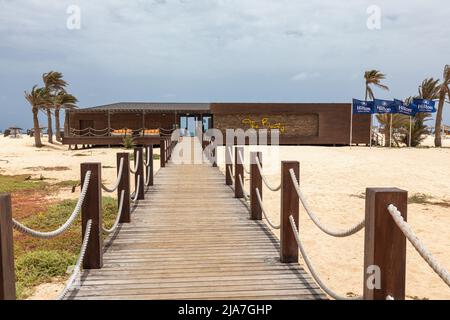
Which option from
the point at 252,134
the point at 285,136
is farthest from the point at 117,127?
the point at 285,136

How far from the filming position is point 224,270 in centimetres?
489

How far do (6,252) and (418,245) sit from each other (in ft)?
8.32

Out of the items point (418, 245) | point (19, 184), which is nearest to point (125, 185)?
point (418, 245)

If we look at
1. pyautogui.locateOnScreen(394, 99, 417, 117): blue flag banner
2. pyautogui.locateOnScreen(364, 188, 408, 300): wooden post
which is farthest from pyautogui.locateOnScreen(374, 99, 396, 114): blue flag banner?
pyautogui.locateOnScreen(364, 188, 408, 300): wooden post

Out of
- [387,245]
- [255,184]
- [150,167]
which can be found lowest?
[150,167]

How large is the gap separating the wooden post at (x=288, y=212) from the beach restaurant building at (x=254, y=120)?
31166 millimetres

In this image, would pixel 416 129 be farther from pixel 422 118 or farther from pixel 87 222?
pixel 87 222

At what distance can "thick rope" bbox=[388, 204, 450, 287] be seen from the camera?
2.26 meters

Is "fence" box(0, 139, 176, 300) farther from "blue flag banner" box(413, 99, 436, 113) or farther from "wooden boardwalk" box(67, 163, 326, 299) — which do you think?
"blue flag banner" box(413, 99, 436, 113)

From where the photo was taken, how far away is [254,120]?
1469 inches

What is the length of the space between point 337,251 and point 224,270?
3.21 m

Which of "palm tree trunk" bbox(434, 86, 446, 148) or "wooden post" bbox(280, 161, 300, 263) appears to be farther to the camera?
"palm tree trunk" bbox(434, 86, 446, 148)

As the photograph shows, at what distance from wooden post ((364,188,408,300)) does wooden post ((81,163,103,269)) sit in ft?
10.8

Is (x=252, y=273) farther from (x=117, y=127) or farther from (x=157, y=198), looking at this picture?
(x=117, y=127)
